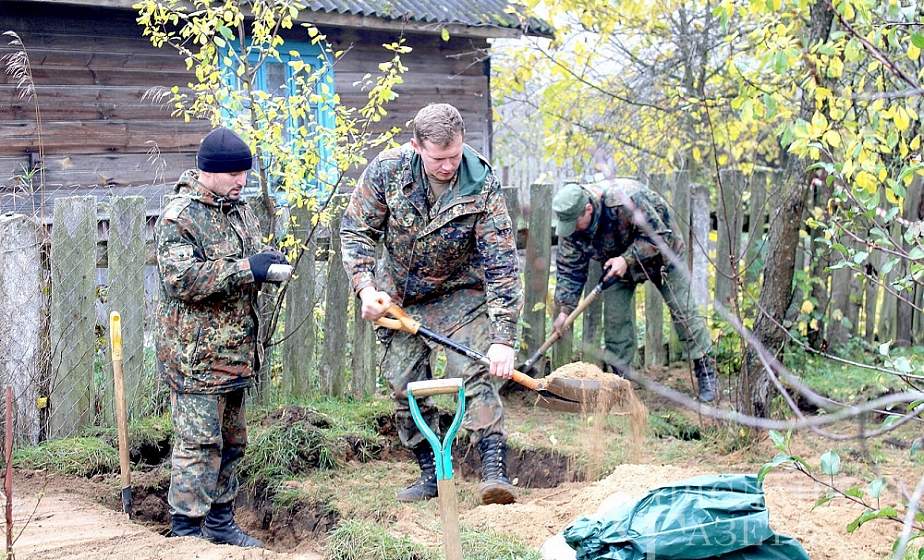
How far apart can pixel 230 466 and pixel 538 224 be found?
3.60 m

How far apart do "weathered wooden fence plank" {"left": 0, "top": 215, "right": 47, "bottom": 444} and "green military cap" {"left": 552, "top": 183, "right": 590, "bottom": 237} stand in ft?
11.7

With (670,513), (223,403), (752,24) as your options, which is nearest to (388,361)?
(223,403)

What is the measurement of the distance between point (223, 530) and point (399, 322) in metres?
1.42

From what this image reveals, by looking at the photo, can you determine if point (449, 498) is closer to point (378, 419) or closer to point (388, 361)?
point (388, 361)

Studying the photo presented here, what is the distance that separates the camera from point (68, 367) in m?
6.16

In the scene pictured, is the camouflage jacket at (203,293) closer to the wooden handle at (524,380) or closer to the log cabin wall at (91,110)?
the wooden handle at (524,380)

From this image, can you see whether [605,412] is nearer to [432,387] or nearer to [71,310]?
[432,387]

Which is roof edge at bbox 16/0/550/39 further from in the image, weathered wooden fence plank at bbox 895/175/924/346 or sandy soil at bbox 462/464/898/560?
sandy soil at bbox 462/464/898/560

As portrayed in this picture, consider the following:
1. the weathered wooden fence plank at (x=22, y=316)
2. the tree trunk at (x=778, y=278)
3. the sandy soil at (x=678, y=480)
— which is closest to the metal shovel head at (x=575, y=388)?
the tree trunk at (x=778, y=278)

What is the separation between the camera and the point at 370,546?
14.5 feet

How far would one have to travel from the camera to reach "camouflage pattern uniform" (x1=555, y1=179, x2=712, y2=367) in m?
7.32

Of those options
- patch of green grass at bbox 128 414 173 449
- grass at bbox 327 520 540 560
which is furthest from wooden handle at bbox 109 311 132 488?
grass at bbox 327 520 540 560

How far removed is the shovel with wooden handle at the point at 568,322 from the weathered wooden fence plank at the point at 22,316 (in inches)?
140

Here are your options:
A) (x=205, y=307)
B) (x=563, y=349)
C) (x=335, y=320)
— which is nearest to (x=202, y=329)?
(x=205, y=307)
